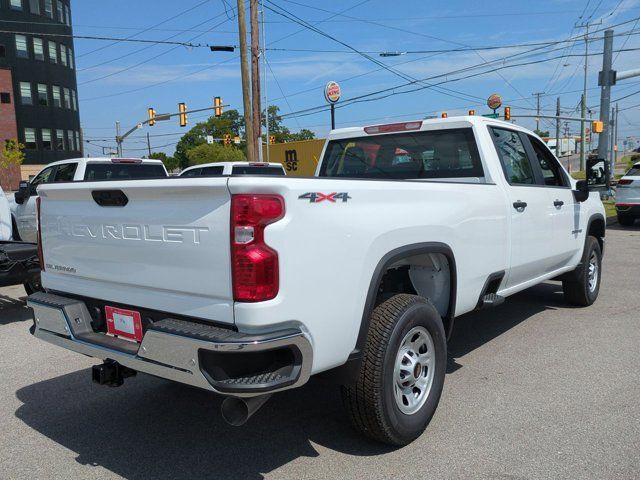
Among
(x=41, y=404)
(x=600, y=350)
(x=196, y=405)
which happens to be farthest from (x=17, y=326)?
(x=600, y=350)

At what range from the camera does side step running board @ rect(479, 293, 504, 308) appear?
4376 mm

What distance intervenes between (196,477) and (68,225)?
1702 millimetres

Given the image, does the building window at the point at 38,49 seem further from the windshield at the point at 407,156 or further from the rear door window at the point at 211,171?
the windshield at the point at 407,156

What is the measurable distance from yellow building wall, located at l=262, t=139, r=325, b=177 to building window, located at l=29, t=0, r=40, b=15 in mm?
26631

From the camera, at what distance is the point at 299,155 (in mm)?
27688

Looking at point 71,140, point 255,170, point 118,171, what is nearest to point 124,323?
point 118,171

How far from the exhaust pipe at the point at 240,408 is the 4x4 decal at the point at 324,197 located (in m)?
0.98

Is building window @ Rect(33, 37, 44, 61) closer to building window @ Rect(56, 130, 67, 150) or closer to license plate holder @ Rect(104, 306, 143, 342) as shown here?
building window @ Rect(56, 130, 67, 150)

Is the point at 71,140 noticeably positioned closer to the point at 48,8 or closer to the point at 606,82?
the point at 48,8

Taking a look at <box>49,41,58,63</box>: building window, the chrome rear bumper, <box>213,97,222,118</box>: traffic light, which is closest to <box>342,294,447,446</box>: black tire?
the chrome rear bumper

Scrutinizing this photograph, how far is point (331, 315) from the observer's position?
113 inches

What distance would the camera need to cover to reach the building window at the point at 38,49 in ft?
148

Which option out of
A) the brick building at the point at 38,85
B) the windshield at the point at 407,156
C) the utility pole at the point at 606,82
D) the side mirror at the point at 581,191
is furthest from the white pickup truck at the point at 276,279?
the brick building at the point at 38,85

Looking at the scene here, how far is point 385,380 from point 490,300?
165 centimetres
